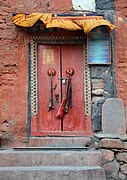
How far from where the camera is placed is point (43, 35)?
6.18 m

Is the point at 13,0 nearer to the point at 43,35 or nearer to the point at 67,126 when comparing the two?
the point at 43,35

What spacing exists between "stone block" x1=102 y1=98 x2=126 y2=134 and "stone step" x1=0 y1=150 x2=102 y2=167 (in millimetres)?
685

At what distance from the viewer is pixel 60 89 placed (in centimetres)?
616

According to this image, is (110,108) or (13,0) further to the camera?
(13,0)

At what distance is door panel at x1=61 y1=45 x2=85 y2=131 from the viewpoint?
608 centimetres

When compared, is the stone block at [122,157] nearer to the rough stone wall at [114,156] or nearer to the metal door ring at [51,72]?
the rough stone wall at [114,156]

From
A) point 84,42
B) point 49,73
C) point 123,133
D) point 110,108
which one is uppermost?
point 84,42

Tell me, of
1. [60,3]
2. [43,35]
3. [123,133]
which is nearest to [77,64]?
[43,35]

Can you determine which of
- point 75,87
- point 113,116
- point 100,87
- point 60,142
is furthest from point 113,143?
point 75,87

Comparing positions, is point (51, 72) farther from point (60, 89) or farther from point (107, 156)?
point (107, 156)

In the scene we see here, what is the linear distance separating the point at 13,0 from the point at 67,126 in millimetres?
2655

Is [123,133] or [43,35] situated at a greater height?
[43,35]

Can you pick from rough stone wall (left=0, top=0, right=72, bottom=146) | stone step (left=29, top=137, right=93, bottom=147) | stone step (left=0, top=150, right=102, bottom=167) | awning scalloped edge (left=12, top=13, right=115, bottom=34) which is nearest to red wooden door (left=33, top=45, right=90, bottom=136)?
stone step (left=29, top=137, right=93, bottom=147)

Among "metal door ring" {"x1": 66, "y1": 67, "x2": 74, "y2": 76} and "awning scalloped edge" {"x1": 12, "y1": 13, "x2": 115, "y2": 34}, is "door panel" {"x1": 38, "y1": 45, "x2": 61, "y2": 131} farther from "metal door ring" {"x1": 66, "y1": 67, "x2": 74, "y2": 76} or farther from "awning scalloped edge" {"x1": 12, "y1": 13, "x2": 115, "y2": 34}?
"awning scalloped edge" {"x1": 12, "y1": 13, "x2": 115, "y2": 34}
